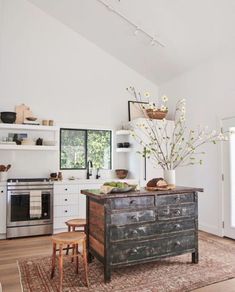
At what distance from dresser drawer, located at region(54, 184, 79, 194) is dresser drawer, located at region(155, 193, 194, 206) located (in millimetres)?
2371

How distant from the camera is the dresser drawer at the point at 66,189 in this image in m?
5.13

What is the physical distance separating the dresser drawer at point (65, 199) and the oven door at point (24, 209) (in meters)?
0.13

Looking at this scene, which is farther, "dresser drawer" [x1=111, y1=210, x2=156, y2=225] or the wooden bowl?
the wooden bowl

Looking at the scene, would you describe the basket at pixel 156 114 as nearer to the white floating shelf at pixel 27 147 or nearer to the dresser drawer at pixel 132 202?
the white floating shelf at pixel 27 147

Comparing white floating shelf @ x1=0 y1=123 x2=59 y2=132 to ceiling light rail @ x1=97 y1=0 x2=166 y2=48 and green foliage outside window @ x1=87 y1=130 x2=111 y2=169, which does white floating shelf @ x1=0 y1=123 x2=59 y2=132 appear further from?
ceiling light rail @ x1=97 y1=0 x2=166 y2=48

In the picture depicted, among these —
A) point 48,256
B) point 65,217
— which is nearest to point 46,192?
point 65,217

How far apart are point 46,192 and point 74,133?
153 cm

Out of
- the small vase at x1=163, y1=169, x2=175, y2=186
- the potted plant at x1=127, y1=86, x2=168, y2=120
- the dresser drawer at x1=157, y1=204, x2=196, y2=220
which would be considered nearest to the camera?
the dresser drawer at x1=157, y1=204, x2=196, y2=220

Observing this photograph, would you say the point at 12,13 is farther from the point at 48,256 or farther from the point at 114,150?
the point at 48,256

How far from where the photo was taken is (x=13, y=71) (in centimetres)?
545

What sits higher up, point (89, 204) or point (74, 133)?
point (74, 133)

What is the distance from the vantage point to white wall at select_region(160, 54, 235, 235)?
15.7 ft

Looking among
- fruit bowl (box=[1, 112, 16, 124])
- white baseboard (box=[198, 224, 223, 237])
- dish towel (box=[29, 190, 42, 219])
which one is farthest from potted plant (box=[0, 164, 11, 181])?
white baseboard (box=[198, 224, 223, 237])

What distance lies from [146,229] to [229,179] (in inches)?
87.3
